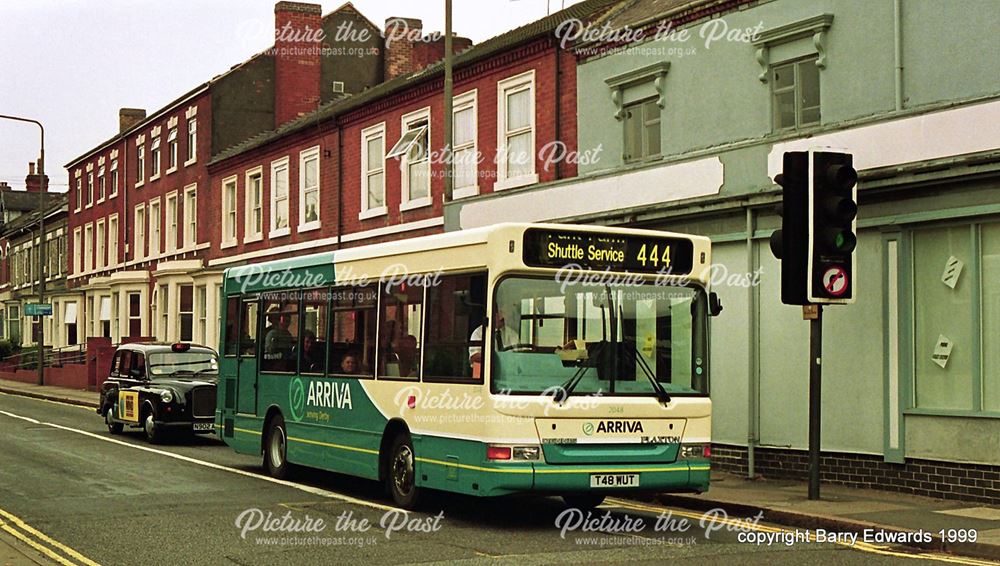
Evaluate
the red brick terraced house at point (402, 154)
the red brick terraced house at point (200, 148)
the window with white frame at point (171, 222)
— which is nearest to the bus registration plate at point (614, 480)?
the red brick terraced house at point (402, 154)

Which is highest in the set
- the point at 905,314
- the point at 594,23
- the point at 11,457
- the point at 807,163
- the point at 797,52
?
the point at 594,23

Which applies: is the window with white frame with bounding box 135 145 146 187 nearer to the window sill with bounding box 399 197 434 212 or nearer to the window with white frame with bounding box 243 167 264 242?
the window with white frame with bounding box 243 167 264 242

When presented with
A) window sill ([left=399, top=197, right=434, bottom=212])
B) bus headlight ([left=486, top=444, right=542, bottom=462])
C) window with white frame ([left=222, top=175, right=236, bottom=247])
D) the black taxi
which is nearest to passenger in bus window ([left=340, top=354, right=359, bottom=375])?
bus headlight ([left=486, top=444, right=542, bottom=462])

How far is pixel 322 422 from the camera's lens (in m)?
15.4

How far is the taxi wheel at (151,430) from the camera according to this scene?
22.9 metres

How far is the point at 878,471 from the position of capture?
50.4ft

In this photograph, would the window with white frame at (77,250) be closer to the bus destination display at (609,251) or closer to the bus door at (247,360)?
the bus door at (247,360)

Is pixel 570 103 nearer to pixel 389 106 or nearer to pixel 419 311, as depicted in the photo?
pixel 389 106

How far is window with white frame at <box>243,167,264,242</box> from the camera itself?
124ft

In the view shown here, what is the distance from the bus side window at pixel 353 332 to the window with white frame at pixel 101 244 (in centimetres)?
4246

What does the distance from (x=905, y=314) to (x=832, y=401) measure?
159 cm

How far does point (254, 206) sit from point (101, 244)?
20.0 meters

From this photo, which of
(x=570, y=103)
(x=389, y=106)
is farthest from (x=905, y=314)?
(x=389, y=106)

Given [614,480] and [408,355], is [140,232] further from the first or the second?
[614,480]
